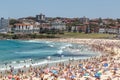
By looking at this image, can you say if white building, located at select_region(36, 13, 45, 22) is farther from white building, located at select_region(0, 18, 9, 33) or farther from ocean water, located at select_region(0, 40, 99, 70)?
ocean water, located at select_region(0, 40, 99, 70)

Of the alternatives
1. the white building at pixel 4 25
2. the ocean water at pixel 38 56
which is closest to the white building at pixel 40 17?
the white building at pixel 4 25

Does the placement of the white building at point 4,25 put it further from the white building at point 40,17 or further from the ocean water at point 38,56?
the ocean water at point 38,56

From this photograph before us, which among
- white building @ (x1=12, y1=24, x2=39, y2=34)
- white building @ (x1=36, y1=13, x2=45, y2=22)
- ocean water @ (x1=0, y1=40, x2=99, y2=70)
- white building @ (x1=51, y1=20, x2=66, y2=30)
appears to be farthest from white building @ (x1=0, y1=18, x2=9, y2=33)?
ocean water @ (x1=0, y1=40, x2=99, y2=70)

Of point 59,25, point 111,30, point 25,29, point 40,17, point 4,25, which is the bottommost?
point 25,29

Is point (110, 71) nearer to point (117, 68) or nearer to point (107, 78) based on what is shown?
point (117, 68)

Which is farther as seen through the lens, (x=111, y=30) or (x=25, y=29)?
(x=25, y=29)

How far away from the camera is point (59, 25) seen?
5404 inches

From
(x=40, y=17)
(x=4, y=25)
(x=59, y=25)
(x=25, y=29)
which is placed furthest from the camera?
(x=40, y=17)

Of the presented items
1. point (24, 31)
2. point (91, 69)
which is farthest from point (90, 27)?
point (91, 69)

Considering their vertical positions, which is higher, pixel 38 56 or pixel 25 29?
pixel 38 56

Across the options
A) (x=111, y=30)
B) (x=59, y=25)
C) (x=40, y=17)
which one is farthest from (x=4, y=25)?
(x=111, y=30)

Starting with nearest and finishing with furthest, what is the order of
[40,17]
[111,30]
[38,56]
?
[38,56] → [111,30] → [40,17]

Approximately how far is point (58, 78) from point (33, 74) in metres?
3.39

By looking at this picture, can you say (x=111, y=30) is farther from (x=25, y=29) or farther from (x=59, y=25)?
(x=25, y=29)
